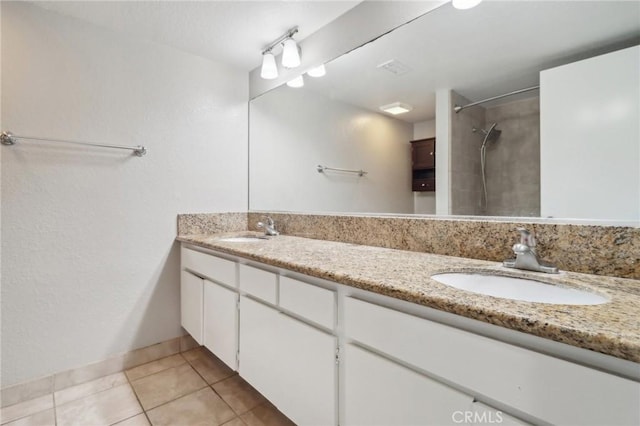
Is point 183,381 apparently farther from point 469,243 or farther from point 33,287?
point 469,243

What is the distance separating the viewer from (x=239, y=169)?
87.9 inches

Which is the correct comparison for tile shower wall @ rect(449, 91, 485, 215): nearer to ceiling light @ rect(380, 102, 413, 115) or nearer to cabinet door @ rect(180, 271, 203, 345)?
ceiling light @ rect(380, 102, 413, 115)

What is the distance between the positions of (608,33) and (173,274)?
2380 mm

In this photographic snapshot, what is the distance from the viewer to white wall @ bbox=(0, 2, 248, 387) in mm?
1427

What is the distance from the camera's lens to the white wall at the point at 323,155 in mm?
1490

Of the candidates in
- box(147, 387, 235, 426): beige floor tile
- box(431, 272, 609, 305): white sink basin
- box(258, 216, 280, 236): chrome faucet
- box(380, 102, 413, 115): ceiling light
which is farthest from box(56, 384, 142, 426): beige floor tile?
box(380, 102, 413, 115): ceiling light

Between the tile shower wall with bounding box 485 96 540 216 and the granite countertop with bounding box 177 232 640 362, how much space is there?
247 millimetres

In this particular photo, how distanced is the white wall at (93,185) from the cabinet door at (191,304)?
0.09 metres

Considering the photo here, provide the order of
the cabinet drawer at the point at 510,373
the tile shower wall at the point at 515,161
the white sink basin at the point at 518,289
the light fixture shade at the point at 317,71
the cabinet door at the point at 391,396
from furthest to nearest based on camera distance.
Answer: the light fixture shade at the point at 317,71
the tile shower wall at the point at 515,161
the white sink basin at the point at 518,289
the cabinet door at the point at 391,396
the cabinet drawer at the point at 510,373

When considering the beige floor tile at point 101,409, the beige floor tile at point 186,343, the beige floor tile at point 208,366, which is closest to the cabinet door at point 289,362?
the beige floor tile at point 208,366

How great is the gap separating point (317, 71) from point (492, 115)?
1.10 metres

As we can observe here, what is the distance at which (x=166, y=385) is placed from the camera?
1.57 meters

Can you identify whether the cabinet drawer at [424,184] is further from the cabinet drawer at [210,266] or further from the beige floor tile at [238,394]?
the beige floor tile at [238,394]

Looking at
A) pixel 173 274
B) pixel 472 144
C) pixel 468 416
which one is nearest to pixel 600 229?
pixel 472 144
